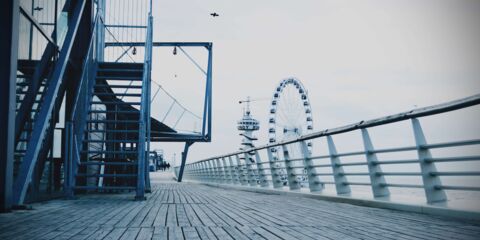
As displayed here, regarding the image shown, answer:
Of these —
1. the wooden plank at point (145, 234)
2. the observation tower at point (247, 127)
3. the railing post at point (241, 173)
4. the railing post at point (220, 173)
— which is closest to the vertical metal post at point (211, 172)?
the railing post at point (220, 173)

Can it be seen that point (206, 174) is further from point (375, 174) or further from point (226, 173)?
point (375, 174)

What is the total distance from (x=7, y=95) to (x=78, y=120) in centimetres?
406

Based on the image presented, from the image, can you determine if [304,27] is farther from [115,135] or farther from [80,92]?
[80,92]

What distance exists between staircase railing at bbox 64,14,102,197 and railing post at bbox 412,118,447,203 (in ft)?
17.0

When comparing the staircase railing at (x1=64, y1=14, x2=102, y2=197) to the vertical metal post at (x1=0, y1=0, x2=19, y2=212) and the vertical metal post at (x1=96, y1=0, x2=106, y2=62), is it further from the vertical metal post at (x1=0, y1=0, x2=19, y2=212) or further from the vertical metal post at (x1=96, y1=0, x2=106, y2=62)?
the vertical metal post at (x1=0, y1=0, x2=19, y2=212)

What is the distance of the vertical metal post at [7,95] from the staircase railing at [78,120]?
100 inches

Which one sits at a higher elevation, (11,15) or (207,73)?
(207,73)

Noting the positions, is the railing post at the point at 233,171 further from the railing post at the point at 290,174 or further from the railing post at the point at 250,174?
the railing post at the point at 290,174

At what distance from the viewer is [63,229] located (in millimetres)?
3818

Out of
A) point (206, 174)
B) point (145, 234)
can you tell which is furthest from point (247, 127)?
point (145, 234)

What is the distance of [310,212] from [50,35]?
4.66 meters

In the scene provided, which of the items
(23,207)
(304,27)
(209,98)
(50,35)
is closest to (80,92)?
(50,35)

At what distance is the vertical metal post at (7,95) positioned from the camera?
16.3ft

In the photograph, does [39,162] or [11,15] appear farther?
[39,162]
